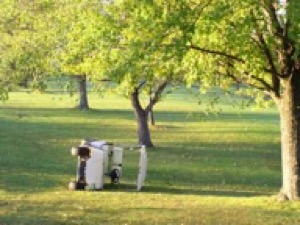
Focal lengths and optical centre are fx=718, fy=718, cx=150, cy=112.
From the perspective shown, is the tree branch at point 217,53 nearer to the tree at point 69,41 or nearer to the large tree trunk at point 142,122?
the tree at point 69,41

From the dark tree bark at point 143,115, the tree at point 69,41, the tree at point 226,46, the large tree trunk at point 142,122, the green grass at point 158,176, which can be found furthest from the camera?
the large tree trunk at point 142,122

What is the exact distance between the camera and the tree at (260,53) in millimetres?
13219

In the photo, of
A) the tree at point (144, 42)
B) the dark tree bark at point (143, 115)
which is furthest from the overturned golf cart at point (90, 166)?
the dark tree bark at point (143, 115)

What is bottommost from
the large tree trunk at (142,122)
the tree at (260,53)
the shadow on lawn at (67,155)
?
the shadow on lawn at (67,155)

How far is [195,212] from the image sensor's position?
1377 cm

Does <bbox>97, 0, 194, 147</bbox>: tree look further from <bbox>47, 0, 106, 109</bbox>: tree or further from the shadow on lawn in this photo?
<bbox>47, 0, 106, 109</bbox>: tree

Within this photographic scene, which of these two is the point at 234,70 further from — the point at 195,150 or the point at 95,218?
the point at 195,150

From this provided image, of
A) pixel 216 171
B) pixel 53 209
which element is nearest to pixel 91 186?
pixel 53 209

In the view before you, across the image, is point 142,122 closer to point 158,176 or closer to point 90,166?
point 158,176

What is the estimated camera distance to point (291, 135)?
15422 millimetres

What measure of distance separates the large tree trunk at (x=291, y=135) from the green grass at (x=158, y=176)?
1.45 ft

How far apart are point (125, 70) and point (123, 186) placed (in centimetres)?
596

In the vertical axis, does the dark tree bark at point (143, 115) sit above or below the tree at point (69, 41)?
below

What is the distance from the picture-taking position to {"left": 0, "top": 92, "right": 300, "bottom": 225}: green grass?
13.4 metres
